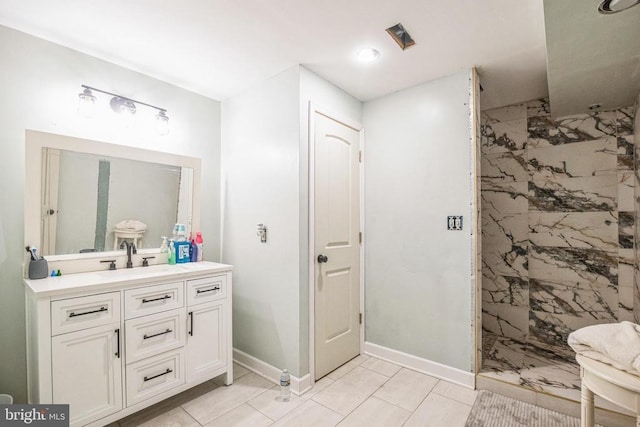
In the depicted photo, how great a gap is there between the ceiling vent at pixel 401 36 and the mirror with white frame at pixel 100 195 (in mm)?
1876

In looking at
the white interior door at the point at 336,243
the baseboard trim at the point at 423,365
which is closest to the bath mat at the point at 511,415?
the baseboard trim at the point at 423,365

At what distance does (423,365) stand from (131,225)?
8.47ft

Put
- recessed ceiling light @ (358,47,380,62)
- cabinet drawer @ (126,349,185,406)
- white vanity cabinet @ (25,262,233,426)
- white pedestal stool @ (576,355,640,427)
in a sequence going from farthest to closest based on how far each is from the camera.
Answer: recessed ceiling light @ (358,47,380,62) → cabinet drawer @ (126,349,185,406) → white vanity cabinet @ (25,262,233,426) → white pedestal stool @ (576,355,640,427)

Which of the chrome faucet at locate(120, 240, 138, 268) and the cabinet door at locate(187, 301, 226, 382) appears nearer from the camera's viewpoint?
the cabinet door at locate(187, 301, 226, 382)

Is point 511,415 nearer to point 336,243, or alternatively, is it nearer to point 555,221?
point 336,243

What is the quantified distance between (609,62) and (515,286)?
2.03 meters

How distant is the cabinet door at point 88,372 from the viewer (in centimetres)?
154

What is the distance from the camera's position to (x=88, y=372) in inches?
63.8

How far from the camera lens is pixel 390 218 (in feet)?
8.77

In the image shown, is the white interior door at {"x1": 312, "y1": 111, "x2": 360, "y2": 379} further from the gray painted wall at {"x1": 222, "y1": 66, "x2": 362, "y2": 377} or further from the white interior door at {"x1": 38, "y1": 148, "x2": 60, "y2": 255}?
the white interior door at {"x1": 38, "y1": 148, "x2": 60, "y2": 255}

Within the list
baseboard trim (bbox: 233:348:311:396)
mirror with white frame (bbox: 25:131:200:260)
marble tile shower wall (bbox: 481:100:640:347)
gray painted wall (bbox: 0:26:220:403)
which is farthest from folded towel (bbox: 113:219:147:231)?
marble tile shower wall (bbox: 481:100:640:347)

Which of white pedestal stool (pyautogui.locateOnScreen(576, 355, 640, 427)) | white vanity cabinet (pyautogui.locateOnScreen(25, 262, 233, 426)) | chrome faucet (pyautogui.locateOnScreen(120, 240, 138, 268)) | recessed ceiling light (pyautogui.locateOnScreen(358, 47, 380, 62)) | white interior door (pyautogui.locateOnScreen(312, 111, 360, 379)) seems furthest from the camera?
white interior door (pyautogui.locateOnScreen(312, 111, 360, 379))

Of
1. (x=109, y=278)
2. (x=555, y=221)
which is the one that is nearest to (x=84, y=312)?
(x=109, y=278)

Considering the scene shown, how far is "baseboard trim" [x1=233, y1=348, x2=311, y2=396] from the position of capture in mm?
2170
